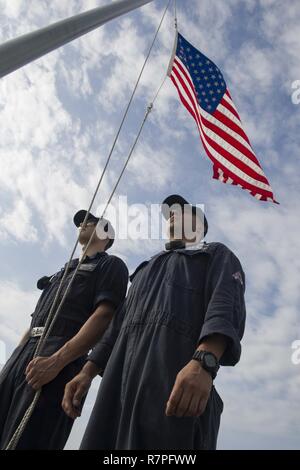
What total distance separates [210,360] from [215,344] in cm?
13

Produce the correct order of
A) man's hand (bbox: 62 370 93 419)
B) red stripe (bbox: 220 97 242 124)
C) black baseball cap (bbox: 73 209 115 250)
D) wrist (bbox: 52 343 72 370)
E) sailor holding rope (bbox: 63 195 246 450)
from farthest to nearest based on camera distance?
red stripe (bbox: 220 97 242 124) < black baseball cap (bbox: 73 209 115 250) < wrist (bbox: 52 343 72 370) < man's hand (bbox: 62 370 93 419) < sailor holding rope (bbox: 63 195 246 450)

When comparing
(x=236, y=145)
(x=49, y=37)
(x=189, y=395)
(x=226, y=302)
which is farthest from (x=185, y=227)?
(x=236, y=145)

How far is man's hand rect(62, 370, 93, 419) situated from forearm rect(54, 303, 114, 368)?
0.84ft

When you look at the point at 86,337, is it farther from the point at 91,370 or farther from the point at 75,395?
the point at 75,395

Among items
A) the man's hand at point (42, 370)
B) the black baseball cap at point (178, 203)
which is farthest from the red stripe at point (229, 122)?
the man's hand at point (42, 370)

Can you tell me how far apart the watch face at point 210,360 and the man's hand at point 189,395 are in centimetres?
7

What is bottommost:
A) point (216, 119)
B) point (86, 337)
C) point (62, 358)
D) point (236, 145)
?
point (62, 358)

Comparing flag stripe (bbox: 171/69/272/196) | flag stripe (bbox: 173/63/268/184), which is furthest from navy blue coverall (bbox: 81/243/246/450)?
flag stripe (bbox: 173/63/268/184)

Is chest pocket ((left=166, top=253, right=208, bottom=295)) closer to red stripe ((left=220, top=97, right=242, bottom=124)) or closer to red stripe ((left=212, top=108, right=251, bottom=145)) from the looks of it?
red stripe ((left=212, top=108, right=251, bottom=145))

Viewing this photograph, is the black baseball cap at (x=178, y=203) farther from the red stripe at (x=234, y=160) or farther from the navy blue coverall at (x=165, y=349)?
the red stripe at (x=234, y=160)

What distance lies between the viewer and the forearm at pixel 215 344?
2.45 metres

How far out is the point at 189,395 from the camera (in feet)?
7.40

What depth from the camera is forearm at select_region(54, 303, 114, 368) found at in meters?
3.37
